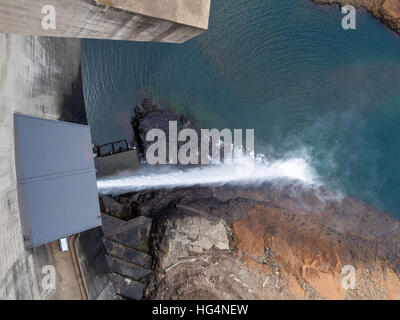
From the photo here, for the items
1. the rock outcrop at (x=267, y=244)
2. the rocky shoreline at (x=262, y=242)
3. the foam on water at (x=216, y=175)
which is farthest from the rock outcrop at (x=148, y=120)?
the rock outcrop at (x=267, y=244)

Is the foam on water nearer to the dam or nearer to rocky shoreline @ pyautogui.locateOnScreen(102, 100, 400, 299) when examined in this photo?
rocky shoreline @ pyautogui.locateOnScreen(102, 100, 400, 299)

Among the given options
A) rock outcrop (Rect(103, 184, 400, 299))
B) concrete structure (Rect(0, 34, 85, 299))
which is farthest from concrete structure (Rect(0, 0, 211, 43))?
rock outcrop (Rect(103, 184, 400, 299))

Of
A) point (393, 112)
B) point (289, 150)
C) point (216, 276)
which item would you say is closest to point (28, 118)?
point (216, 276)

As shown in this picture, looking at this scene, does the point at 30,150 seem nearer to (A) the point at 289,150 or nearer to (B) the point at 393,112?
(A) the point at 289,150

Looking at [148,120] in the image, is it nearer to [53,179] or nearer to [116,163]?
[116,163]

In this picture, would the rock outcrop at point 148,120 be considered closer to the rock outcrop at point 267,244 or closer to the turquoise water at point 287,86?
the turquoise water at point 287,86

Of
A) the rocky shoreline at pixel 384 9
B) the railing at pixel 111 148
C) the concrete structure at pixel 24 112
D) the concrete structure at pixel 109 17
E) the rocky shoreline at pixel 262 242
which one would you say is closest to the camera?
the concrete structure at pixel 109 17
